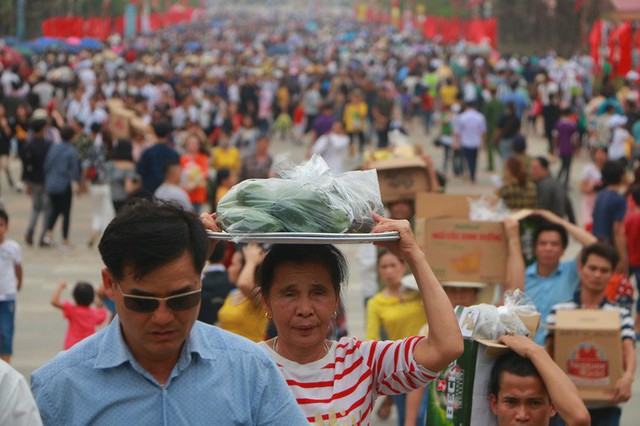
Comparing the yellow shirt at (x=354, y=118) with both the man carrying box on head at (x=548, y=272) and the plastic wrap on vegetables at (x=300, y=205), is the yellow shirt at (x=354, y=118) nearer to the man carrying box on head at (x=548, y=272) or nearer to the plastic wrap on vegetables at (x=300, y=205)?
the man carrying box on head at (x=548, y=272)

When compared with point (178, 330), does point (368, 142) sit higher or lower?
lower

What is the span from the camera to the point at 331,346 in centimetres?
404

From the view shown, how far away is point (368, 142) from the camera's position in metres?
33.4

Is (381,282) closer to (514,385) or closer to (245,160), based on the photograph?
(514,385)

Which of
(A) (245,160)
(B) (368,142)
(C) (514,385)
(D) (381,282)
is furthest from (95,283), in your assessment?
(B) (368,142)

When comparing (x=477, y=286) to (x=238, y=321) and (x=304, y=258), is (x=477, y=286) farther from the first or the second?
(x=304, y=258)

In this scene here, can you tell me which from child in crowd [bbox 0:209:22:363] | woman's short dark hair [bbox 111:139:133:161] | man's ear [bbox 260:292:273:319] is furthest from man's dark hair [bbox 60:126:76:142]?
man's ear [bbox 260:292:273:319]

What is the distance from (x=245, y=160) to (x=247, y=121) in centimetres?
738

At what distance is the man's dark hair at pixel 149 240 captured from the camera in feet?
9.96

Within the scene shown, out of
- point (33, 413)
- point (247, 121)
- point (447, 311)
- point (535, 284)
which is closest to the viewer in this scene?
point (33, 413)

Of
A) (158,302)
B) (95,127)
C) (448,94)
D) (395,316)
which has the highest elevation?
(158,302)

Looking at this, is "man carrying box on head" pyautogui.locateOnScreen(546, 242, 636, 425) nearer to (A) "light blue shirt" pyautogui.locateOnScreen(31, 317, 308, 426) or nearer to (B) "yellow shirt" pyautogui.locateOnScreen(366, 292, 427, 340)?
(B) "yellow shirt" pyautogui.locateOnScreen(366, 292, 427, 340)

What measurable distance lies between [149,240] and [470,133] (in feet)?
69.7

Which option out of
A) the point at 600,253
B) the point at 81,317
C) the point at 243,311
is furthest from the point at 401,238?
the point at 81,317
